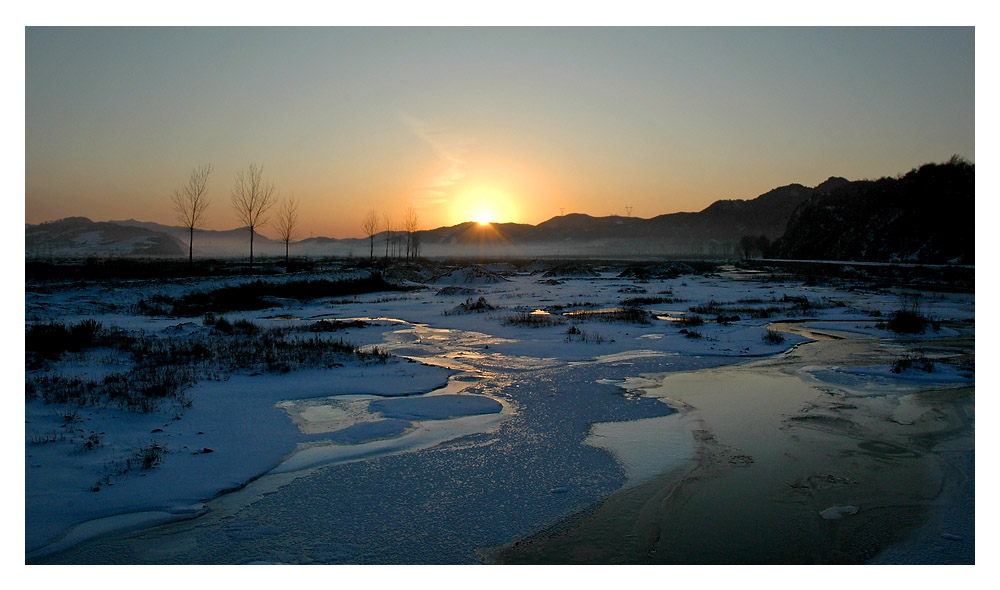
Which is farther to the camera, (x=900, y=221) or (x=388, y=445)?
(x=900, y=221)

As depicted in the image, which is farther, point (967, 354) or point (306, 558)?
point (967, 354)

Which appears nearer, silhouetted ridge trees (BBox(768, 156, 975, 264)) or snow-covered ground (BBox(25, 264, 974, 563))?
snow-covered ground (BBox(25, 264, 974, 563))

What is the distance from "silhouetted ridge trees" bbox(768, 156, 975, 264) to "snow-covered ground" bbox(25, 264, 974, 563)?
77337mm

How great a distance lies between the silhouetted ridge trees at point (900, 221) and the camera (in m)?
75.4

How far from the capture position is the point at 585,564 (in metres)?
4.86

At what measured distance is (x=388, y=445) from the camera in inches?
304

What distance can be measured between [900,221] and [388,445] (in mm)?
101592

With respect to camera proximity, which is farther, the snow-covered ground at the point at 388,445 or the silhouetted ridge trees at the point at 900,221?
the silhouetted ridge trees at the point at 900,221

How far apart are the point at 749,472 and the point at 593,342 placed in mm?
10245

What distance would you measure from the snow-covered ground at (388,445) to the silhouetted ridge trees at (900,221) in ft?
254

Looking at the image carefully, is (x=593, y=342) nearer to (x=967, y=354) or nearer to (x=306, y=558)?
(x=967, y=354)

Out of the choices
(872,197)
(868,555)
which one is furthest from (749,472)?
(872,197)

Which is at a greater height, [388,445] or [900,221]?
[900,221]

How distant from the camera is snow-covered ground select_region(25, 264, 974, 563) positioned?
5340mm
